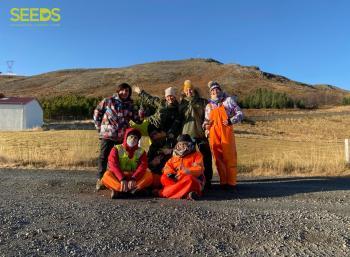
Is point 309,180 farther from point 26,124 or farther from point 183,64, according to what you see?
point 183,64

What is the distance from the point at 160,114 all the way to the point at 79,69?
7612 inches

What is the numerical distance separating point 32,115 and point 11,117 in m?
2.68

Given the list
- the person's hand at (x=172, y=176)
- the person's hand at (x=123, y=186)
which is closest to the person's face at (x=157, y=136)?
the person's hand at (x=172, y=176)

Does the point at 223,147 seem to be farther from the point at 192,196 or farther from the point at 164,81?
the point at 164,81

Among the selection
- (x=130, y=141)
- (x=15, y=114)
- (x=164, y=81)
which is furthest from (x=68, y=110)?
(x=164, y=81)

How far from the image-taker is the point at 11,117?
158 ft

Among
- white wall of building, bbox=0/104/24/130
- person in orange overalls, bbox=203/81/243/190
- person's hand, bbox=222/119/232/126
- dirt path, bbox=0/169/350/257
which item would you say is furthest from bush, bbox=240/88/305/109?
dirt path, bbox=0/169/350/257

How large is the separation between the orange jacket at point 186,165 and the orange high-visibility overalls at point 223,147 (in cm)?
106

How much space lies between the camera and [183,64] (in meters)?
183

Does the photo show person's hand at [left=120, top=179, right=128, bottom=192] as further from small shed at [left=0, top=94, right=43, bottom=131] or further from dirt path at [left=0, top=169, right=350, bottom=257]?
small shed at [left=0, top=94, right=43, bottom=131]

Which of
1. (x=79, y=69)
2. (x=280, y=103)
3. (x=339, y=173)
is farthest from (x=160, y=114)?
(x=79, y=69)

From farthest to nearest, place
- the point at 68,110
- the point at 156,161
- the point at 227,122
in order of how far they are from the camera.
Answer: the point at 68,110 < the point at 227,122 < the point at 156,161

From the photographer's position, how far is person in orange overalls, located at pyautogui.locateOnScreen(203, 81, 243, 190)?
28.5ft

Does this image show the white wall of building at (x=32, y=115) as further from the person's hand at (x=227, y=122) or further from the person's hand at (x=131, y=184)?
the person's hand at (x=131, y=184)
